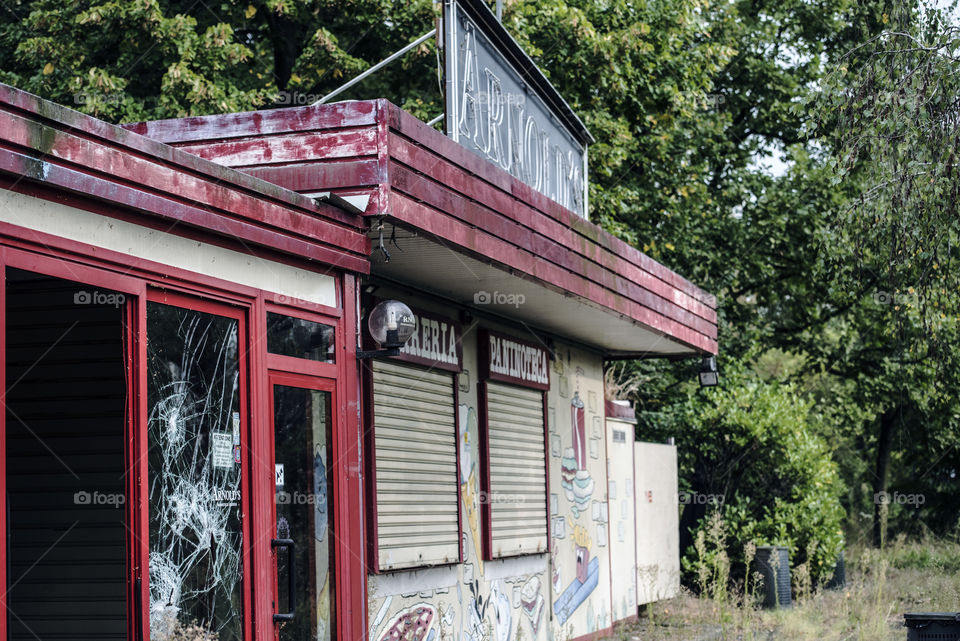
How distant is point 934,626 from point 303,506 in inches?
180

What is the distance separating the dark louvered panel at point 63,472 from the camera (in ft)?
18.9

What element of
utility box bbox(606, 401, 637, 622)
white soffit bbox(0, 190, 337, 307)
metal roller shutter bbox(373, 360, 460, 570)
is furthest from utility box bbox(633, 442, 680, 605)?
white soffit bbox(0, 190, 337, 307)

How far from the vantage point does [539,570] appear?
10562mm

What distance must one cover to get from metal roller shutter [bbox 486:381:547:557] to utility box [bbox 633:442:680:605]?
331 cm

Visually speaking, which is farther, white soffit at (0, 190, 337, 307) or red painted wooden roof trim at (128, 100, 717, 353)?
red painted wooden roof trim at (128, 100, 717, 353)

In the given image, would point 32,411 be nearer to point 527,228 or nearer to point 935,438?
point 527,228

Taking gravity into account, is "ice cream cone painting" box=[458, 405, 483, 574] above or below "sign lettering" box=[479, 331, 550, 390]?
below

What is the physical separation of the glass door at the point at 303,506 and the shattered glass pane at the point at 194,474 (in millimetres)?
327

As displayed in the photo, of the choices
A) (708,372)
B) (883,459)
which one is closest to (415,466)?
(708,372)

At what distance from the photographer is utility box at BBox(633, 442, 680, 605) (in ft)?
45.1

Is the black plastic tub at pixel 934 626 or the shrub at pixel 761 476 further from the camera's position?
the shrub at pixel 761 476

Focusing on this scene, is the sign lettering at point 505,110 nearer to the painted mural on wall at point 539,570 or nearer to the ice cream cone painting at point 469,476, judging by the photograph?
the painted mural on wall at point 539,570

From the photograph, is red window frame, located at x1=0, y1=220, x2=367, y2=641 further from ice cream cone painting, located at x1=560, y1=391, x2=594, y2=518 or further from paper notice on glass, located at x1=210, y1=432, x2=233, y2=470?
ice cream cone painting, located at x1=560, y1=391, x2=594, y2=518

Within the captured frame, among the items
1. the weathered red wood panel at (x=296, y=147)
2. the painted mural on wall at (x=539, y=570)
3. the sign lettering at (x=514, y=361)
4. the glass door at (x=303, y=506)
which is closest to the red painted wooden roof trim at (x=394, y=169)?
the weathered red wood panel at (x=296, y=147)
